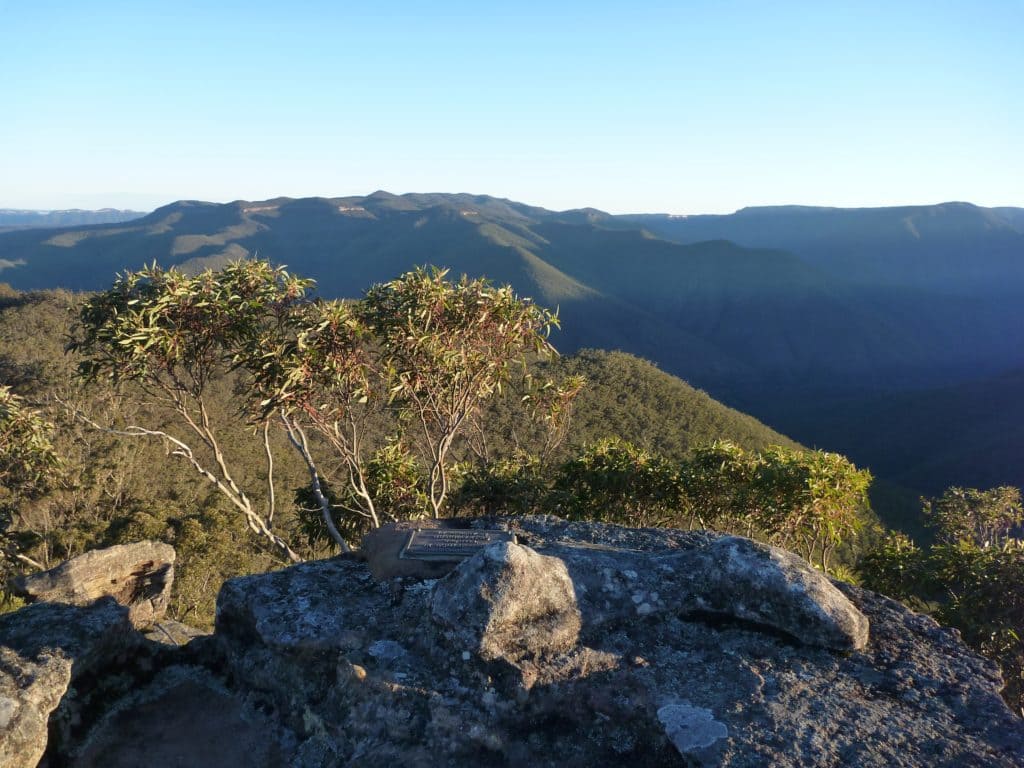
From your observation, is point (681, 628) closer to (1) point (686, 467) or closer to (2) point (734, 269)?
(1) point (686, 467)

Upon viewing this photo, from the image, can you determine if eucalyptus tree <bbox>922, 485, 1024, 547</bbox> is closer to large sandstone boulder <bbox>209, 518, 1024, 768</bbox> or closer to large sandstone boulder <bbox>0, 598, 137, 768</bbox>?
large sandstone boulder <bbox>209, 518, 1024, 768</bbox>

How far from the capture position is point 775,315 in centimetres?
14288

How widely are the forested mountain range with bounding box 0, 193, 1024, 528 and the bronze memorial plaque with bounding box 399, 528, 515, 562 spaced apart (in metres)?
59.5

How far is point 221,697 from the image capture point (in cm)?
618

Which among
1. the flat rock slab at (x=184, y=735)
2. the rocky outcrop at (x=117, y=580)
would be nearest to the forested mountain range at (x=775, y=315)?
the rocky outcrop at (x=117, y=580)

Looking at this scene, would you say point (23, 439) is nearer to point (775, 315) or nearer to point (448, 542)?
point (448, 542)

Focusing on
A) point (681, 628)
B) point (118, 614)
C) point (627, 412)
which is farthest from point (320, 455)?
point (681, 628)

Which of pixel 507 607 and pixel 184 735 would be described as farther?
pixel 184 735

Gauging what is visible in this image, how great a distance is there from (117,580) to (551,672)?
619cm

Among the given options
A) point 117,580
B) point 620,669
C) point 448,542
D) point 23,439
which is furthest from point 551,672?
point 23,439

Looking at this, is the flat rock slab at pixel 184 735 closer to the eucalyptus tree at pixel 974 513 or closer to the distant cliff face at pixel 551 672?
the distant cliff face at pixel 551 672

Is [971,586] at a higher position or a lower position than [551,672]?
lower

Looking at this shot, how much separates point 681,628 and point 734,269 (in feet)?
575

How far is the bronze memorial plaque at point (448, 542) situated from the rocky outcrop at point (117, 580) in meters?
3.29
